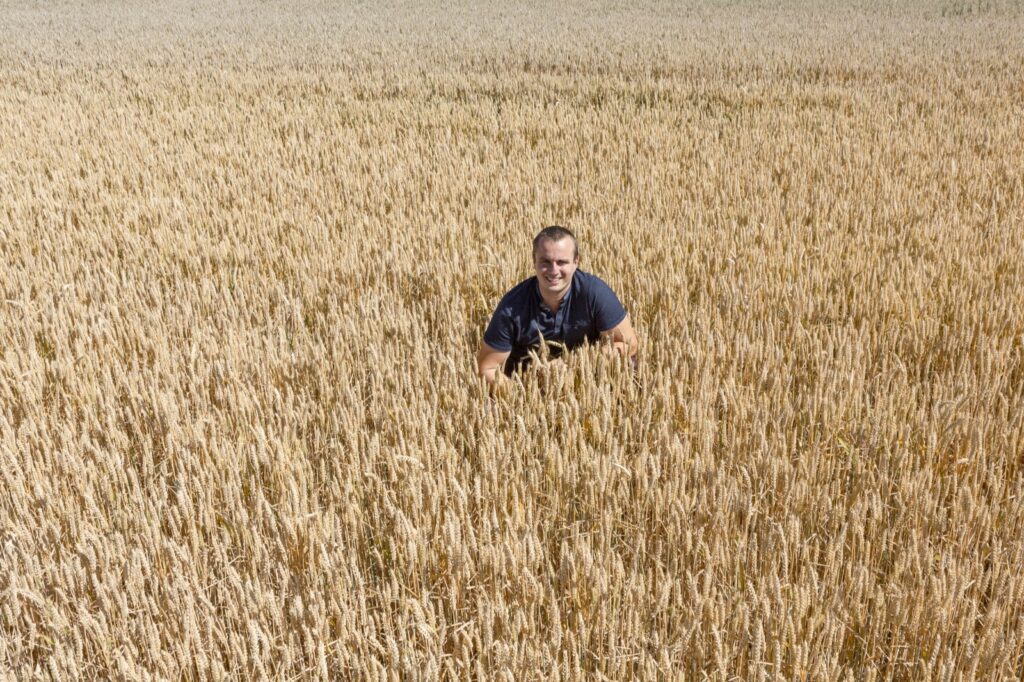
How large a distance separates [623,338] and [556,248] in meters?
0.56

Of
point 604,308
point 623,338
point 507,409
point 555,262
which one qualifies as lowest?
point 507,409

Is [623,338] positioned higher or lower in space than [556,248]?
lower

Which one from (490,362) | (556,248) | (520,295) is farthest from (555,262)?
(490,362)

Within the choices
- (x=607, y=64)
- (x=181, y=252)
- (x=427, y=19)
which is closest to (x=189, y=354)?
(x=181, y=252)

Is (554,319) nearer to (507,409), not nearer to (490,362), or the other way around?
(490,362)

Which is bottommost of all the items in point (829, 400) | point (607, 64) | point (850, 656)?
point (850, 656)

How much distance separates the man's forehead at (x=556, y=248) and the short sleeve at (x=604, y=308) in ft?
1.02

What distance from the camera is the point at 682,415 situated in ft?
8.60

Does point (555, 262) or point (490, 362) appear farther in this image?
point (490, 362)

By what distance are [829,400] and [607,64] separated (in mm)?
11796

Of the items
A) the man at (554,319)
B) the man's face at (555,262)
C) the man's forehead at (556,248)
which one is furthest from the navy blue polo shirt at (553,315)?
the man's forehead at (556,248)

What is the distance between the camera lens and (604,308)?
2875mm

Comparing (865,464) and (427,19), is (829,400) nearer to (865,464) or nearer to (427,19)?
(865,464)

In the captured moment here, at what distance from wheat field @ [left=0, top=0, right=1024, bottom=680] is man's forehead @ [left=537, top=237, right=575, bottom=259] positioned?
0.44 m
